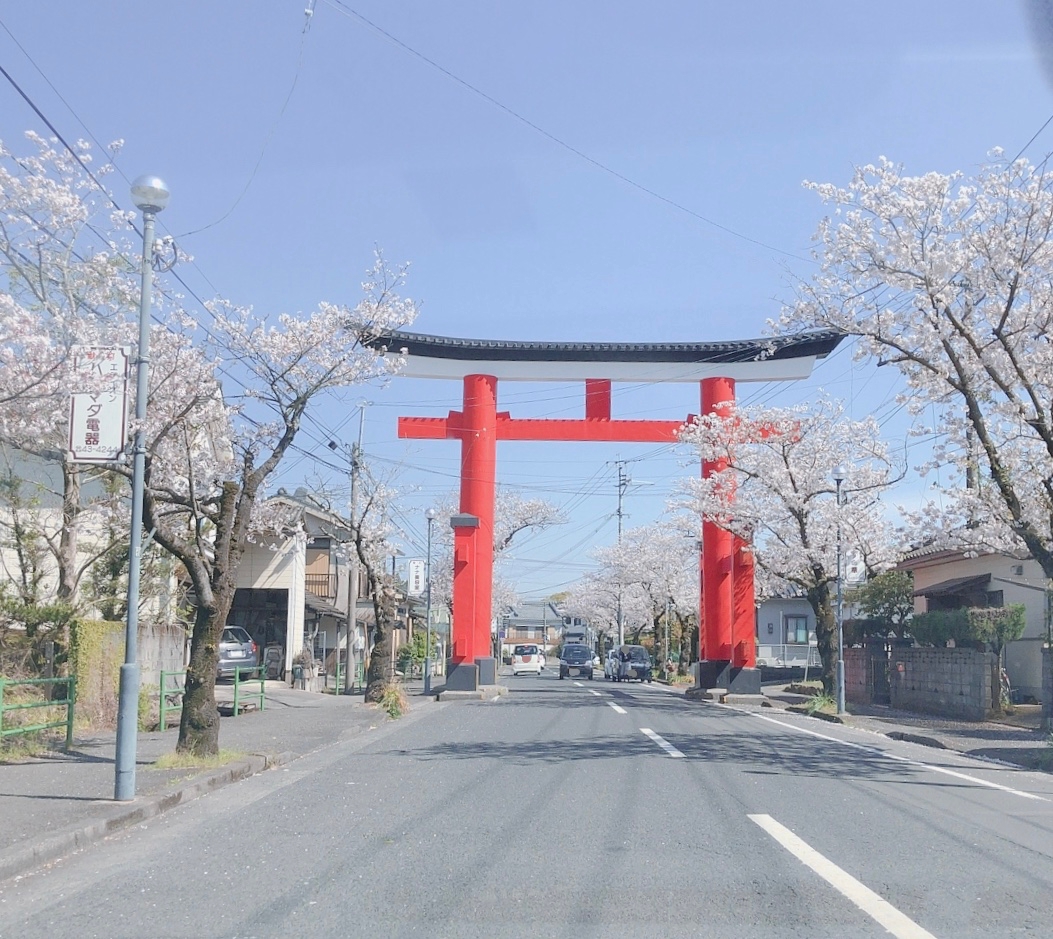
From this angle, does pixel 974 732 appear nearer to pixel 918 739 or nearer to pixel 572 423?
pixel 918 739

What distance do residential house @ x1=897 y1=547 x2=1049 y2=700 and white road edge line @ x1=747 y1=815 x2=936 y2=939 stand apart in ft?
54.4

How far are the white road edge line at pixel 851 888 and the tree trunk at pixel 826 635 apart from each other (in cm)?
1974

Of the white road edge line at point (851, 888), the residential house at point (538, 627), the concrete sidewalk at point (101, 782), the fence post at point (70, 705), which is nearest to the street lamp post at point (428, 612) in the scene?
the concrete sidewalk at point (101, 782)

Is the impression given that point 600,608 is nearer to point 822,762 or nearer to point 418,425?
point 418,425

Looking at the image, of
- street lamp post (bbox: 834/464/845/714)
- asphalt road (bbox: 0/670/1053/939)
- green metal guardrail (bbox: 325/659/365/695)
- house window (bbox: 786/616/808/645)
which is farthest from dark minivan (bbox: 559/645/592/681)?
asphalt road (bbox: 0/670/1053/939)

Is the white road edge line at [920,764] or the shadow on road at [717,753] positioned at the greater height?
the shadow on road at [717,753]

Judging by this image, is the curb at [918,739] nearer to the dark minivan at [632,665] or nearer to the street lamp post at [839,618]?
the street lamp post at [839,618]

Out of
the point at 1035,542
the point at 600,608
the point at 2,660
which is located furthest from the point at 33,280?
the point at 600,608

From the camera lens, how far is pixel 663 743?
643 inches

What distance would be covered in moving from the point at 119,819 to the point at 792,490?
22.0 m

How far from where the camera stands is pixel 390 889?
6949 mm

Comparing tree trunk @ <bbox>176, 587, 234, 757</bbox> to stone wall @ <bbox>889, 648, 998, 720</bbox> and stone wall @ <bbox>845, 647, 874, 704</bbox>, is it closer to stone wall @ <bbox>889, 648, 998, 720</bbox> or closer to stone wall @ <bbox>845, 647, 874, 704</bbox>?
stone wall @ <bbox>889, 648, 998, 720</bbox>

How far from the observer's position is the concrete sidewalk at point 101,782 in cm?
843

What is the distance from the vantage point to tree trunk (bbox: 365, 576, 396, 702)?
26516 mm
